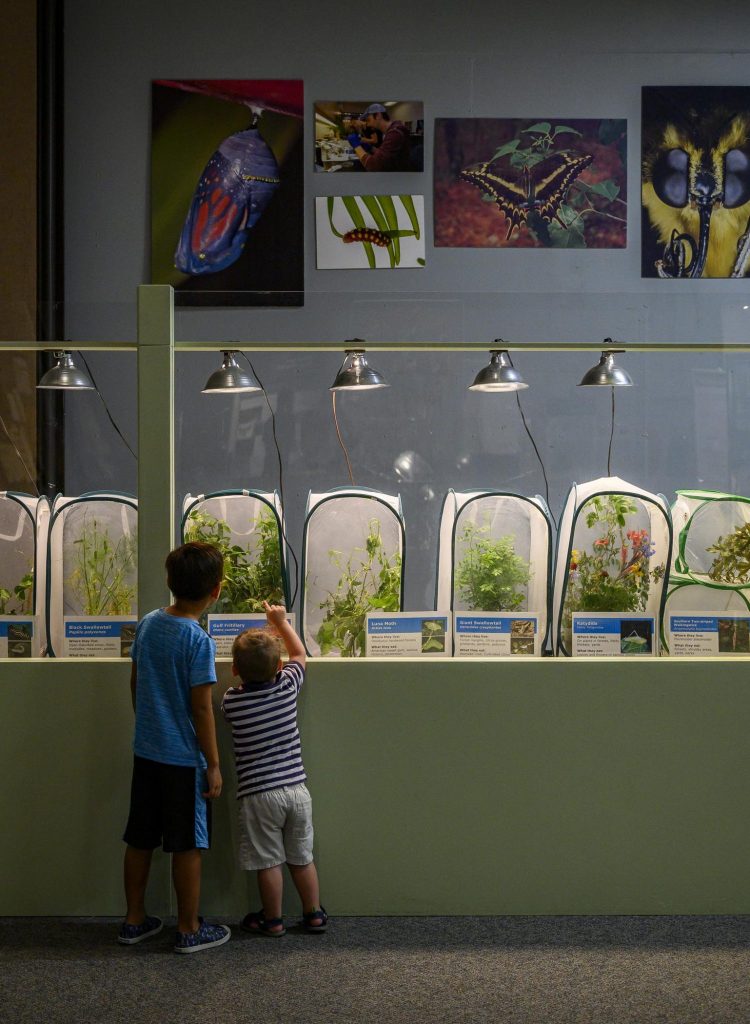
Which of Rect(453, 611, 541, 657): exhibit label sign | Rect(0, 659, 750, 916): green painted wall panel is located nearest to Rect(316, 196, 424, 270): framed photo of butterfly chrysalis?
Rect(453, 611, 541, 657): exhibit label sign

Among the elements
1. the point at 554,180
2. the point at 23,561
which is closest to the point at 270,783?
the point at 23,561

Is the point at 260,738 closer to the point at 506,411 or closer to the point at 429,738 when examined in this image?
the point at 429,738

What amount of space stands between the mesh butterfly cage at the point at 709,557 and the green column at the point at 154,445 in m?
1.59

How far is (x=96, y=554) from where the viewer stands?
9.64ft

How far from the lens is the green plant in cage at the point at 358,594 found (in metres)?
2.89

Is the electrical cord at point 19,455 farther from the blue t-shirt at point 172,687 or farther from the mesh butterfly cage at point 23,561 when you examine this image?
the blue t-shirt at point 172,687

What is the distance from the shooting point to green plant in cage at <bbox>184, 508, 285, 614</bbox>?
290 centimetres

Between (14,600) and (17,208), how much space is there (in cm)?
282

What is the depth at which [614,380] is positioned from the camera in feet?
9.78

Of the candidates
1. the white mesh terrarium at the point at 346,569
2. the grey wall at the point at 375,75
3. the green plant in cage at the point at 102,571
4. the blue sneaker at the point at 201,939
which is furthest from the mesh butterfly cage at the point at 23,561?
the grey wall at the point at 375,75

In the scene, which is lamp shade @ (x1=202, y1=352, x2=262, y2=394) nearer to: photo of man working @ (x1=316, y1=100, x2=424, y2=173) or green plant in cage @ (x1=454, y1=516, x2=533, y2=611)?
green plant in cage @ (x1=454, y1=516, x2=533, y2=611)

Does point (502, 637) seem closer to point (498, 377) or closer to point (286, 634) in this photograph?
point (286, 634)

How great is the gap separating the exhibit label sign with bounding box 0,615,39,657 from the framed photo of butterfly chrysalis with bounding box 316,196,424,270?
2883 millimetres

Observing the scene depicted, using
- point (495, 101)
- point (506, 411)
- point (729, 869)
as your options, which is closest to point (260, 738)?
point (506, 411)
